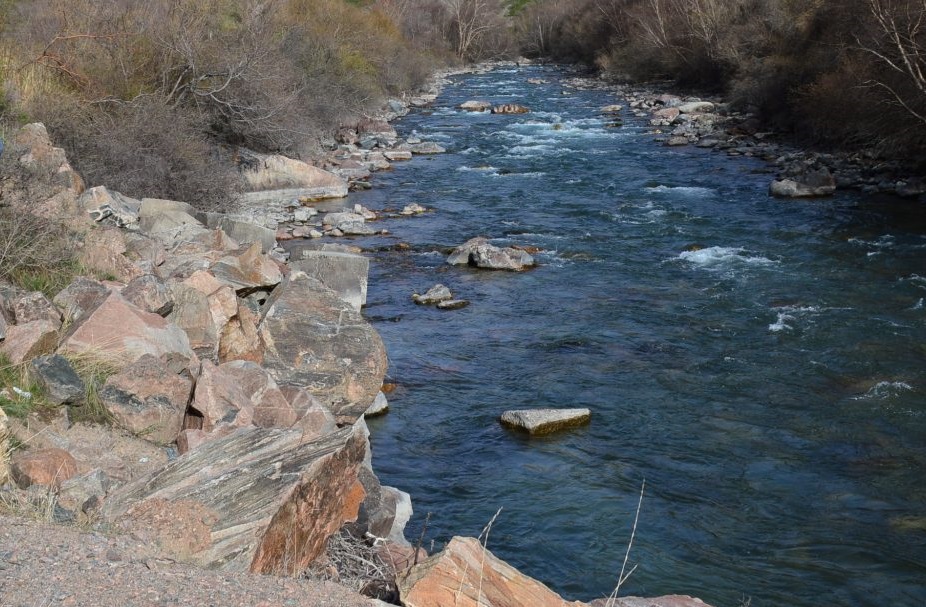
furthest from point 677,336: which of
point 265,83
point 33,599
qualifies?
point 265,83

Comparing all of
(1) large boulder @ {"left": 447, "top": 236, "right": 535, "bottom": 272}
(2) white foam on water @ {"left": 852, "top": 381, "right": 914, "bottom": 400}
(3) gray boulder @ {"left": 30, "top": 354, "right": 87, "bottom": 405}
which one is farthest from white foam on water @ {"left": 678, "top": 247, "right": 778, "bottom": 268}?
(3) gray boulder @ {"left": 30, "top": 354, "right": 87, "bottom": 405}

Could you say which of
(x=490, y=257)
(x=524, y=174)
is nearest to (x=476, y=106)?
(x=524, y=174)

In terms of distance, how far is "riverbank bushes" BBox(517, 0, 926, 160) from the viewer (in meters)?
17.8

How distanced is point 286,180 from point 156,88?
10.1 ft

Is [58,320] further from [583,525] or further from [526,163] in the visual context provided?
[526,163]

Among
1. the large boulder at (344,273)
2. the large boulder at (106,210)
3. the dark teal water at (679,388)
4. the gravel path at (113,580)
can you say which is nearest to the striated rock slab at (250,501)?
the gravel path at (113,580)

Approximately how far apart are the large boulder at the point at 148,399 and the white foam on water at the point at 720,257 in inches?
356

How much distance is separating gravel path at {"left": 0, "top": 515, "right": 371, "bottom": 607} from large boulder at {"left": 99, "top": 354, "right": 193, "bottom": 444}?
80.0 inches

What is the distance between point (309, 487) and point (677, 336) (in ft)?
22.4

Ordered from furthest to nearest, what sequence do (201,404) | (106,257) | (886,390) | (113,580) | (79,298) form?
1. (886,390)
2. (106,257)
3. (79,298)
4. (201,404)
5. (113,580)

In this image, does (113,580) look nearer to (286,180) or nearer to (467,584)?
(467,584)

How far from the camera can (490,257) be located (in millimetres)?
13711

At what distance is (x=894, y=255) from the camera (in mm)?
13406

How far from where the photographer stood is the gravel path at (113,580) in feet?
11.2
